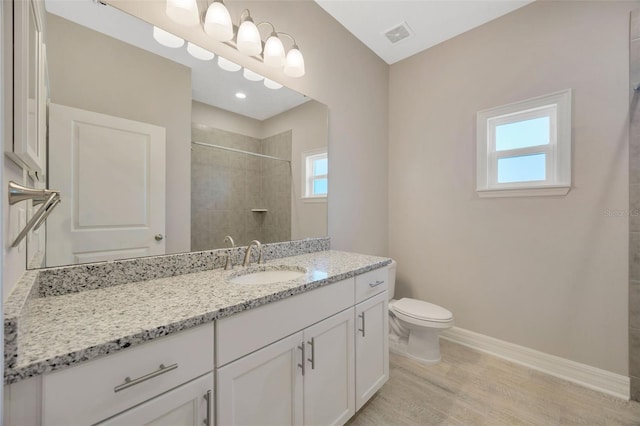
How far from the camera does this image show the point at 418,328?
6.61 feet

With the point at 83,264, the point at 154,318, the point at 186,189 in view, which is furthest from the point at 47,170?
the point at 154,318

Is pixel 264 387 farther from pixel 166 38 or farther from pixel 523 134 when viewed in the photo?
pixel 523 134

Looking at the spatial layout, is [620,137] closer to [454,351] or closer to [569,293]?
[569,293]

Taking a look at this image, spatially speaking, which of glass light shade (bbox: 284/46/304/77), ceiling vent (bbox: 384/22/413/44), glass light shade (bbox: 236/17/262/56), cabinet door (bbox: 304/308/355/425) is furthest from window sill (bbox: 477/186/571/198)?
glass light shade (bbox: 236/17/262/56)

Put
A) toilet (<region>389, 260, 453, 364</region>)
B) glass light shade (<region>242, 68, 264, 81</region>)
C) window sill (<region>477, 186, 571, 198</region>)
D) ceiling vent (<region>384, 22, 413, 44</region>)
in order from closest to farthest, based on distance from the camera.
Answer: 1. glass light shade (<region>242, 68, 264, 81</region>)
2. window sill (<region>477, 186, 571, 198</region>)
3. toilet (<region>389, 260, 453, 364</region>)
4. ceiling vent (<region>384, 22, 413, 44</region>)

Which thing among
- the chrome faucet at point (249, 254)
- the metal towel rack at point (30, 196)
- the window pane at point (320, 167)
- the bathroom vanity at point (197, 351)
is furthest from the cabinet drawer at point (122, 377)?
the window pane at point (320, 167)

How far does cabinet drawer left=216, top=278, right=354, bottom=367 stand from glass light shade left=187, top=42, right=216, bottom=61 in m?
1.32

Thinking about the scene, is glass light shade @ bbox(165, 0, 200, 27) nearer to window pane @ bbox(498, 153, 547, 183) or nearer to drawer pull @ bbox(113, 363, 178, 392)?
drawer pull @ bbox(113, 363, 178, 392)

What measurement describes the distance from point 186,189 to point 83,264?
0.51 meters

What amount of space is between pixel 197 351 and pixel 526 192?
2.32m

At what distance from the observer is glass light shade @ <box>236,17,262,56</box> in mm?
1442

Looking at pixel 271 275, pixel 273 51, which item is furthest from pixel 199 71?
pixel 271 275

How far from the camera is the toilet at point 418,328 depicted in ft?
6.36

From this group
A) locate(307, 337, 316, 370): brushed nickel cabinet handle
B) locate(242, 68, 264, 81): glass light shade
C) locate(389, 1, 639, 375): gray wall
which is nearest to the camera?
locate(307, 337, 316, 370): brushed nickel cabinet handle
